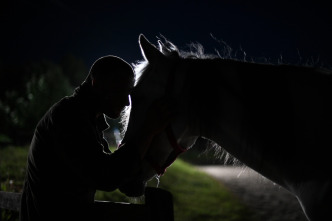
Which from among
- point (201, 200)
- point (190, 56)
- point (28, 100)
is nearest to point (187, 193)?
point (201, 200)

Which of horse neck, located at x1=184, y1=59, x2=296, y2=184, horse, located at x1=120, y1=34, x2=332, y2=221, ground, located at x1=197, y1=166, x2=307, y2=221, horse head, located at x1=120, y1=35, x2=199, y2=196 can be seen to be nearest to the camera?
horse, located at x1=120, y1=34, x2=332, y2=221

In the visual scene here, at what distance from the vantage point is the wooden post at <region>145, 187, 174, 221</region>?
77.3 inches

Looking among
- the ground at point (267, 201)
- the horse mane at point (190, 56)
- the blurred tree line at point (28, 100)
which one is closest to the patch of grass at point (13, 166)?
the blurred tree line at point (28, 100)

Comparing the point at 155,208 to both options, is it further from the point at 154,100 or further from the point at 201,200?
the point at 201,200

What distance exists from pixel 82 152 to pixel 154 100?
1.85ft

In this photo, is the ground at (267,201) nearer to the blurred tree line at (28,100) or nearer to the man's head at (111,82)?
the man's head at (111,82)

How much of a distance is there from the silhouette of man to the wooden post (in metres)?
0.41

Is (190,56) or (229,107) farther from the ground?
(190,56)

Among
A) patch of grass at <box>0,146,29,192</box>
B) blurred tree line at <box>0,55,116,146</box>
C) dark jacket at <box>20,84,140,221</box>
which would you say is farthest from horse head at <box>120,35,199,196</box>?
blurred tree line at <box>0,55,116,146</box>

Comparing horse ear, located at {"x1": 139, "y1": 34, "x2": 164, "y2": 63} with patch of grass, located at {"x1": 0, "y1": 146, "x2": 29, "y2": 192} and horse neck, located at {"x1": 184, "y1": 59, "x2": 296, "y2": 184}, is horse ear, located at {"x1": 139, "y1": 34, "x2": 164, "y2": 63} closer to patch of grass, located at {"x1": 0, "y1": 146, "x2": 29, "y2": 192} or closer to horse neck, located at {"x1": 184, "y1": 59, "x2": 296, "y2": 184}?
horse neck, located at {"x1": 184, "y1": 59, "x2": 296, "y2": 184}

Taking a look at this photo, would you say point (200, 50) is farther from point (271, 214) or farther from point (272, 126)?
point (271, 214)

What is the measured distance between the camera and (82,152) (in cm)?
152

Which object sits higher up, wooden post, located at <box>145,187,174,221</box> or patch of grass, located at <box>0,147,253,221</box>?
wooden post, located at <box>145,187,174,221</box>

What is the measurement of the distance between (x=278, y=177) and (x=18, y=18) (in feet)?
268
